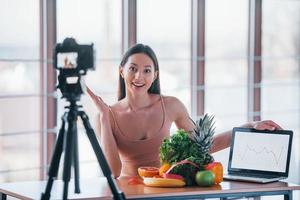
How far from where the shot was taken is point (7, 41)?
5012 mm

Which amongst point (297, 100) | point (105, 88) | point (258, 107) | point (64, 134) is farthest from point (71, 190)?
point (297, 100)

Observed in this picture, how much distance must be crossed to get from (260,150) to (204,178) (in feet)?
1.43

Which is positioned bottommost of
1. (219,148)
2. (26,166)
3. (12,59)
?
(26,166)

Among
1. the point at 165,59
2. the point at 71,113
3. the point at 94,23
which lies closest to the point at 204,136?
the point at 71,113

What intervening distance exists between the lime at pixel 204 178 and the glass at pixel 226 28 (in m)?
2.78

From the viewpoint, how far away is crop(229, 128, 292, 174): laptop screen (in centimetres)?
365

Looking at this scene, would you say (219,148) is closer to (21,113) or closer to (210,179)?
(210,179)

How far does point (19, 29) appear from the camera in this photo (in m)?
5.09

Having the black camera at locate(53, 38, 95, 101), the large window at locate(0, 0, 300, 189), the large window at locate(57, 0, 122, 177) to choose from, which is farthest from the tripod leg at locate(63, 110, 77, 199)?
the large window at locate(57, 0, 122, 177)

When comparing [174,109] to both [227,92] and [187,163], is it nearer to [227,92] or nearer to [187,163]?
[187,163]

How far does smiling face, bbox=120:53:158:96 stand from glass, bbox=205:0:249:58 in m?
2.22

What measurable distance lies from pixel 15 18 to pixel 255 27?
2.20 m

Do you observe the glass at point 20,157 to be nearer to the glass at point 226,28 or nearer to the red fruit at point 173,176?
the glass at point 226,28

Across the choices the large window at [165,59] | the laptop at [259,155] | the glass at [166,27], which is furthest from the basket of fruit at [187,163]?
the glass at [166,27]
